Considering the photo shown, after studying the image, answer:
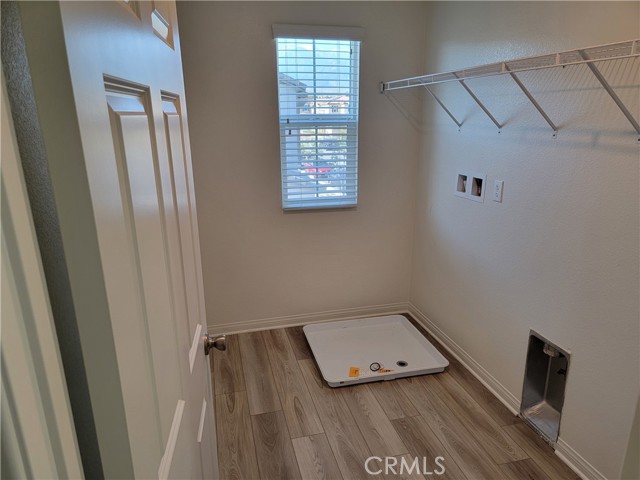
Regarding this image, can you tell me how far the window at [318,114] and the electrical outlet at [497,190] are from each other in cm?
101

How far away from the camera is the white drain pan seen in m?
2.52

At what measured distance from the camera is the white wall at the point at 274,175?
256 cm

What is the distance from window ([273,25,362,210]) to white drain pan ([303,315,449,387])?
91 cm

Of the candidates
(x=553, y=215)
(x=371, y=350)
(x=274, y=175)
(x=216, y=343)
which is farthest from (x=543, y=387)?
(x=274, y=175)

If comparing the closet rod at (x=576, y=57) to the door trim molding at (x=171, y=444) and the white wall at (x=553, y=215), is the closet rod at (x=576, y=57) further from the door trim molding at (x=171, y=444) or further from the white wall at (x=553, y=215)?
the door trim molding at (x=171, y=444)

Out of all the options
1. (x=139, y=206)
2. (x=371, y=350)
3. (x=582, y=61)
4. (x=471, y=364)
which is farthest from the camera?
(x=371, y=350)

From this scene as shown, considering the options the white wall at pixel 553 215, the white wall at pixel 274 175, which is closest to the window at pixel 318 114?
the white wall at pixel 274 175

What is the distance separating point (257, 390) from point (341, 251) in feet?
3.82

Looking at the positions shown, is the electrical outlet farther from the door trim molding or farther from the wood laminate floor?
the door trim molding

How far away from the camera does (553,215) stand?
6.13 feet

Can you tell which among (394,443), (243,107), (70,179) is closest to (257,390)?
(394,443)

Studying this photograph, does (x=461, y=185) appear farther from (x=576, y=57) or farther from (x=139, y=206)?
(x=139, y=206)

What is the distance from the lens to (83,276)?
430mm

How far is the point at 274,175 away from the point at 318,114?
50 cm
